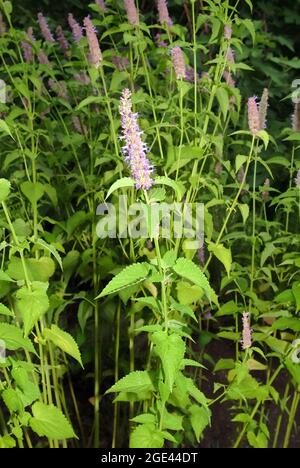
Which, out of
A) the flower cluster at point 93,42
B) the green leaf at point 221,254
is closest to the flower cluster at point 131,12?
the flower cluster at point 93,42

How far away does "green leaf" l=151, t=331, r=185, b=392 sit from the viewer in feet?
3.38

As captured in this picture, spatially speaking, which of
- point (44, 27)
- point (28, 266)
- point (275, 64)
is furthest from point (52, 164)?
point (275, 64)

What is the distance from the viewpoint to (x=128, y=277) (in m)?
1.06

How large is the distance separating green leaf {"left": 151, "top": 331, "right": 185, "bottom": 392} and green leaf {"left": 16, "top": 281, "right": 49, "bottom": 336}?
230 millimetres

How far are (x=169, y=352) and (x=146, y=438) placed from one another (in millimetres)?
292

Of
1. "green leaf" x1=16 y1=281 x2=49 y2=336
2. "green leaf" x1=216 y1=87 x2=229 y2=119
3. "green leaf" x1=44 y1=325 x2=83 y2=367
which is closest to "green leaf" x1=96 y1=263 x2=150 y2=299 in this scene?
"green leaf" x1=16 y1=281 x2=49 y2=336

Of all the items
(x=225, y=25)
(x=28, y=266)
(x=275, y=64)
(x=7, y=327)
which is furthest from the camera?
(x=275, y=64)

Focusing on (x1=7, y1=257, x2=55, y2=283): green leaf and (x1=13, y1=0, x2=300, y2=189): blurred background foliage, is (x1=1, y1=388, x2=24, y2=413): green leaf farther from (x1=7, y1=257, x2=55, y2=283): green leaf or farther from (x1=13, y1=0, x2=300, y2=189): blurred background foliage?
(x1=13, y1=0, x2=300, y2=189): blurred background foliage

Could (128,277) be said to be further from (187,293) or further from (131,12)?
(131,12)

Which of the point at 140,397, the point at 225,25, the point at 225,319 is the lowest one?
the point at 225,319

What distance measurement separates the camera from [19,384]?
1.24m

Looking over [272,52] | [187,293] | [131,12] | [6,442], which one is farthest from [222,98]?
[272,52]
